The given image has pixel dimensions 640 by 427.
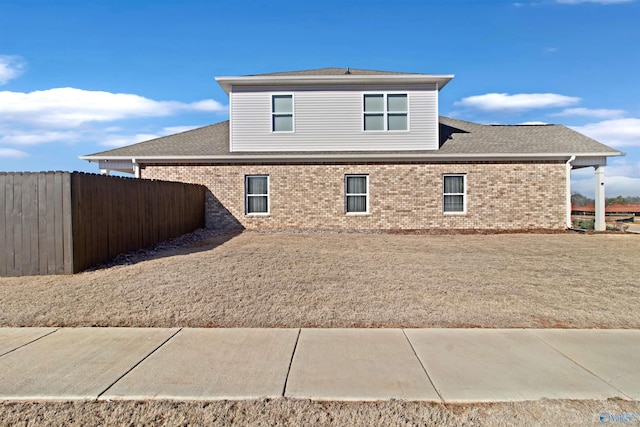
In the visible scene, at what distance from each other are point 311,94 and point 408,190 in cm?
535

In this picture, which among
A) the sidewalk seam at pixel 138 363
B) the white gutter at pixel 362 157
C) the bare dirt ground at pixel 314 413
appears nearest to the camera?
the bare dirt ground at pixel 314 413

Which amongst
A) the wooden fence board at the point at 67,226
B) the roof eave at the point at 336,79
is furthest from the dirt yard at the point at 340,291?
the roof eave at the point at 336,79

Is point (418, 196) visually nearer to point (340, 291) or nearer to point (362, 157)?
point (362, 157)

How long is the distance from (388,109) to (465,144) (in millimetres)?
3426

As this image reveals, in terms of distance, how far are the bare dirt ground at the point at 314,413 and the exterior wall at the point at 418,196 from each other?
42.2ft

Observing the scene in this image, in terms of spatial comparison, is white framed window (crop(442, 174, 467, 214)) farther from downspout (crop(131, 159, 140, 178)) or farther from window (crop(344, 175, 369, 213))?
downspout (crop(131, 159, 140, 178))

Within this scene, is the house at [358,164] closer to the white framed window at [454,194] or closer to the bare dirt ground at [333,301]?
the white framed window at [454,194]

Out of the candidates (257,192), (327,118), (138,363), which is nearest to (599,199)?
(327,118)

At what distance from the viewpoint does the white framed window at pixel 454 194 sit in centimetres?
1644

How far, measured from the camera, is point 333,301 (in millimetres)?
6520

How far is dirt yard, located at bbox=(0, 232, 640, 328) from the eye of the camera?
19.1 ft

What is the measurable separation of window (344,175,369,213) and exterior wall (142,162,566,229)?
220 mm

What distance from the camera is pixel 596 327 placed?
5.61 m

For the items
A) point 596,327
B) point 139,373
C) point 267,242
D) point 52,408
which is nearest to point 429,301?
point 596,327
